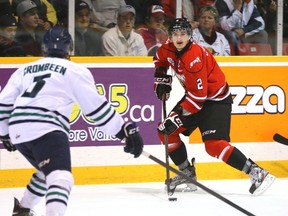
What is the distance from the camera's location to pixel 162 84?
5.58m

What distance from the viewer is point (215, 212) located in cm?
493

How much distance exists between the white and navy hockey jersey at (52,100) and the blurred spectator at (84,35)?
2135mm

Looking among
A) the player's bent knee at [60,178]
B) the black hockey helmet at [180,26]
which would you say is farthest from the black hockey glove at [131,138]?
the black hockey helmet at [180,26]

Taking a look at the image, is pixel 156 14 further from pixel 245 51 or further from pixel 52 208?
pixel 52 208

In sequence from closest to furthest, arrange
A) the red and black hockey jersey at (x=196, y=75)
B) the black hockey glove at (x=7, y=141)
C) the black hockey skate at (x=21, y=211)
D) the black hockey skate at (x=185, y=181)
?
the black hockey glove at (x=7, y=141) < the black hockey skate at (x=21, y=211) < the red and black hockey jersey at (x=196, y=75) < the black hockey skate at (x=185, y=181)

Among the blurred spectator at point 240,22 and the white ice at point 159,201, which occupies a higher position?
the blurred spectator at point 240,22

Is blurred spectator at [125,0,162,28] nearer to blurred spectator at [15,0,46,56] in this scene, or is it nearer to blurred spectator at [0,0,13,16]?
blurred spectator at [15,0,46,56]

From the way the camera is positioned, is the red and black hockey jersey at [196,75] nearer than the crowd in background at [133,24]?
Yes

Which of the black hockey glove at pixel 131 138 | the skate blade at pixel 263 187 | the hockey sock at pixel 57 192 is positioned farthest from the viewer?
the skate blade at pixel 263 187

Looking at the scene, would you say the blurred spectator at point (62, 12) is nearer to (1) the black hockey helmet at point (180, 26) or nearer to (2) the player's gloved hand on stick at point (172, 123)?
(1) the black hockey helmet at point (180, 26)

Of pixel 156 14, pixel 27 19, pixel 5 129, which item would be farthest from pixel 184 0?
pixel 5 129

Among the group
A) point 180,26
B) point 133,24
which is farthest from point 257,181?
point 133,24

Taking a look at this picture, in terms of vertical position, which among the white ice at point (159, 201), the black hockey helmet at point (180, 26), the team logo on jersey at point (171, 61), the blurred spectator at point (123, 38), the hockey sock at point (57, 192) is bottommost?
the white ice at point (159, 201)

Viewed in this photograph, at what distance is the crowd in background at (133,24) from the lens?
5.84m
